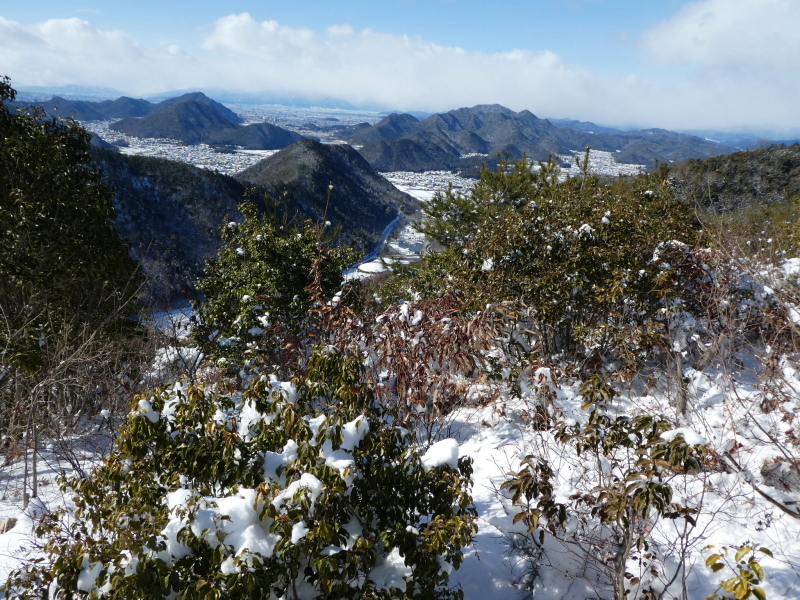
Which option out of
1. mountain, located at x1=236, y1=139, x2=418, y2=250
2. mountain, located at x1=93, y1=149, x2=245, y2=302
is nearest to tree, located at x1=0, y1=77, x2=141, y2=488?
mountain, located at x1=93, y1=149, x2=245, y2=302

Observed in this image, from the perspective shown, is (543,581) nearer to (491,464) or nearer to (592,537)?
(592,537)

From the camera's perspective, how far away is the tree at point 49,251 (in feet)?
23.9

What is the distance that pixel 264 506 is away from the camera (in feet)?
8.09

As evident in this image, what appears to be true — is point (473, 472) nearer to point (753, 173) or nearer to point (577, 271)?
point (577, 271)

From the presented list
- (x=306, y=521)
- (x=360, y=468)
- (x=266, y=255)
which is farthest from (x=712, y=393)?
(x=266, y=255)

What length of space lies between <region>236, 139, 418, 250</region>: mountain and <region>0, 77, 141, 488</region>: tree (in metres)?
72.9

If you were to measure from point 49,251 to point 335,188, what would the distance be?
98377 millimetres

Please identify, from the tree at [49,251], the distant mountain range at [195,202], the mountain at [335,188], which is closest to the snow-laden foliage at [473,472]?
the tree at [49,251]

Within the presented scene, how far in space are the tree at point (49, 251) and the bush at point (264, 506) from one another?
5072 millimetres

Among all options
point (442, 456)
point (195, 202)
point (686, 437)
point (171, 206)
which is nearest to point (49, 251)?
point (442, 456)

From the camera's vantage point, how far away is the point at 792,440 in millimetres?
4898

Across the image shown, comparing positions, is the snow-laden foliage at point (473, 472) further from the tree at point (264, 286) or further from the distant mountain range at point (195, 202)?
the distant mountain range at point (195, 202)

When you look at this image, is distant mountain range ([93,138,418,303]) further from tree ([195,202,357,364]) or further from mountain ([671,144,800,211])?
mountain ([671,144,800,211])

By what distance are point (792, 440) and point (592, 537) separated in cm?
308
